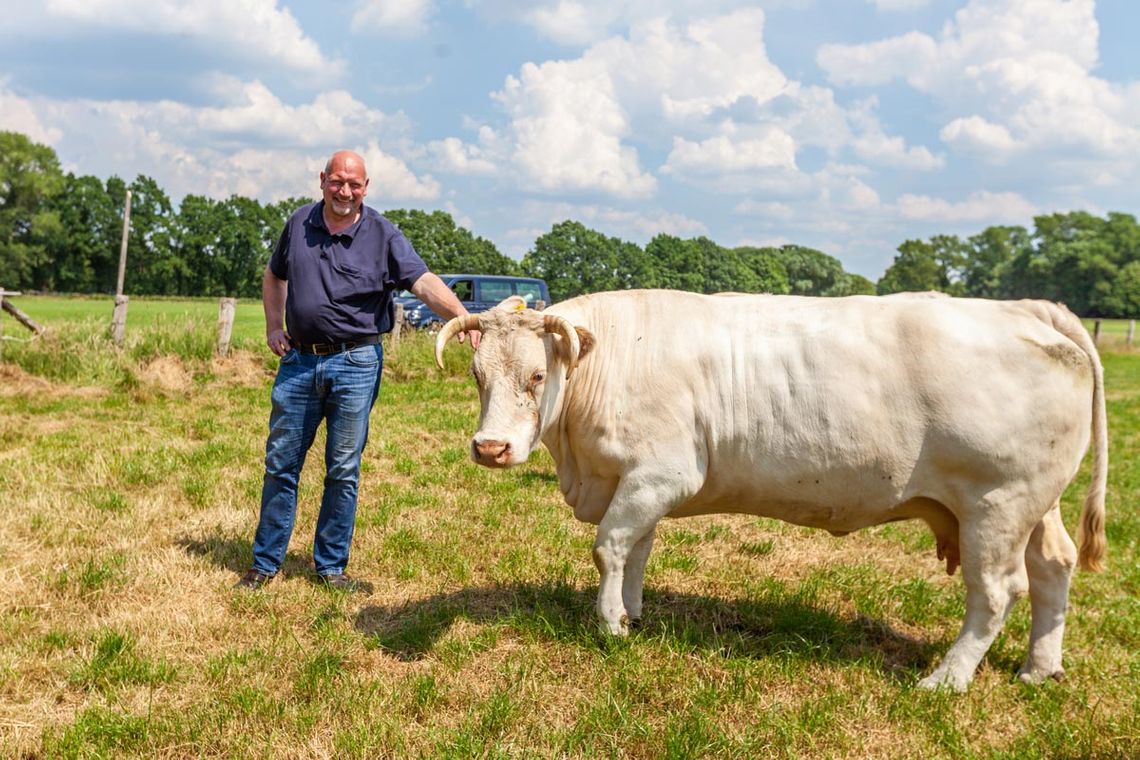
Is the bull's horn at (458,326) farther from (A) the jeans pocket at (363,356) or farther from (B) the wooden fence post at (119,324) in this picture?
(B) the wooden fence post at (119,324)

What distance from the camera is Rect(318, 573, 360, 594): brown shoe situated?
200 inches

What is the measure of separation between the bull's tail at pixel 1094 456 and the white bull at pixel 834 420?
0.03 ft

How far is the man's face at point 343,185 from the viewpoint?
4.94 metres

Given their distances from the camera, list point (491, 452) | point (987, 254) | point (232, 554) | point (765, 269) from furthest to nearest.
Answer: point (987, 254) < point (765, 269) < point (232, 554) < point (491, 452)

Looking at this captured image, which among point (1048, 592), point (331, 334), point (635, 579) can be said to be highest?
point (331, 334)

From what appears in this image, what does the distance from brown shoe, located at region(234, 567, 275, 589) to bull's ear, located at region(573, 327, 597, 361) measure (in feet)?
8.36

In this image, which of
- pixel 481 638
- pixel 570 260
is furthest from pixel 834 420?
pixel 570 260

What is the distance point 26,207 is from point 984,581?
3402 inches

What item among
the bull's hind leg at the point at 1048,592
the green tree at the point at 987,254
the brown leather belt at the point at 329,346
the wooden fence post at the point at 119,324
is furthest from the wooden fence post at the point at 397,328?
the green tree at the point at 987,254

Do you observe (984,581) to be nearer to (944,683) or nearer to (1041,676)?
(944,683)

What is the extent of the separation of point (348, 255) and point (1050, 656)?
4.52m

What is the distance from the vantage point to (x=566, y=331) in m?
4.10

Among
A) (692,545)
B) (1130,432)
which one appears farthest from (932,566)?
(1130,432)

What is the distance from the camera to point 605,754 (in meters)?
3.37
